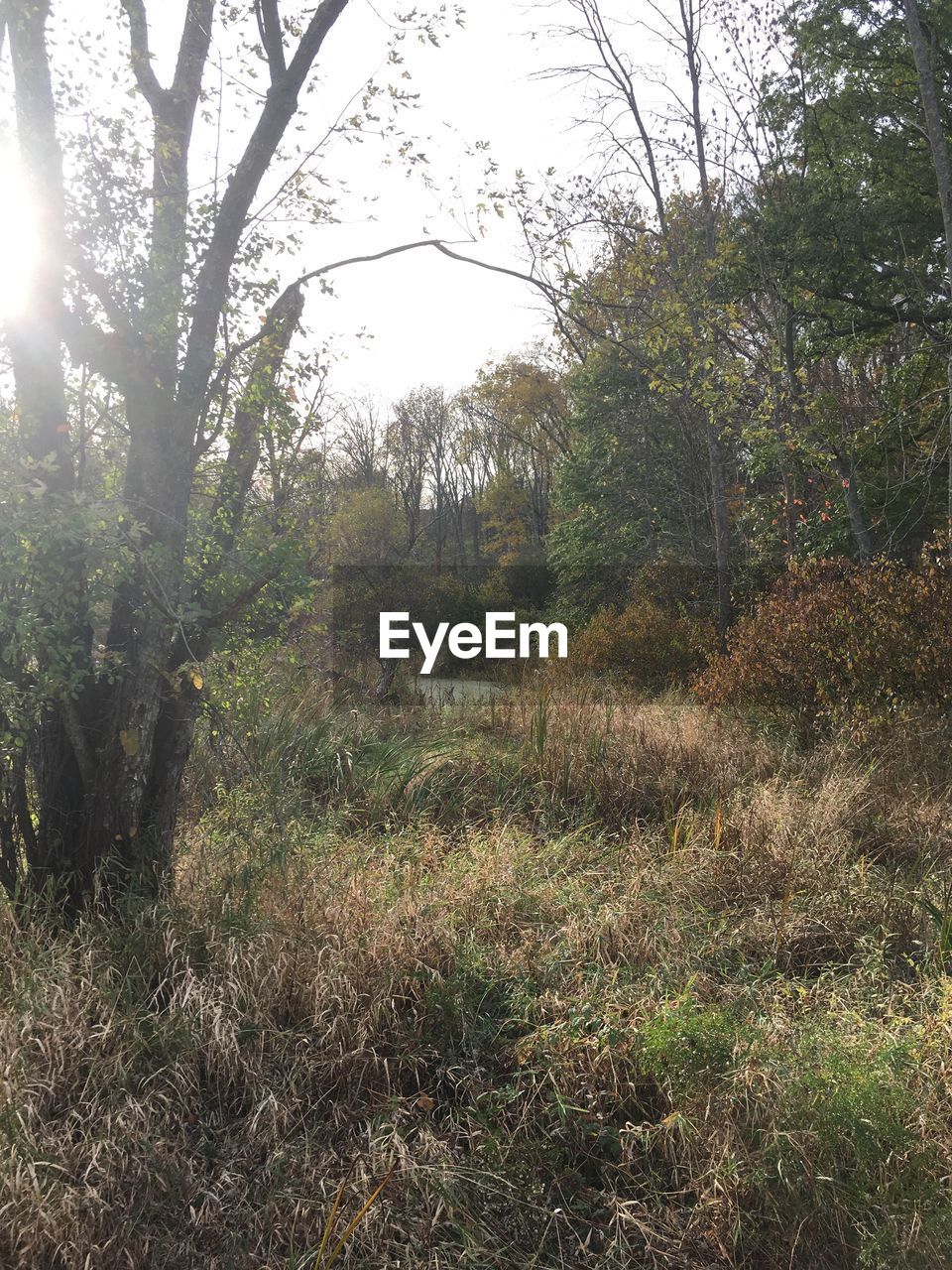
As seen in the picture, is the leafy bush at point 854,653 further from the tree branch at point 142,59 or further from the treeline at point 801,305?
the tree branch at point 142,59

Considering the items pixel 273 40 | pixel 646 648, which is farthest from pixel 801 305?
pixel 273 40

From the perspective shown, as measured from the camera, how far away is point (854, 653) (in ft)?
21.2

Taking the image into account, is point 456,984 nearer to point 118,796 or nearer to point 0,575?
point 118,796

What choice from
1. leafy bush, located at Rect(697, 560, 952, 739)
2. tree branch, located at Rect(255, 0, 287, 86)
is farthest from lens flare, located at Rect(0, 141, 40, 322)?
leafy bush, located at Rect(697, 560, 952, 739)

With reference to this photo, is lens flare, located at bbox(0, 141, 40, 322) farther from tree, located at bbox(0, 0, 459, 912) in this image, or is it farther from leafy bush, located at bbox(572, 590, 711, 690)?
leafy bush, located at bbox(572, 590, 711, 690)

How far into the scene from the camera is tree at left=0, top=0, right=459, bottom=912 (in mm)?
3328

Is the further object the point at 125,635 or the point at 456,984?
the point at 125,635

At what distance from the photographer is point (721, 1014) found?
3.00 m

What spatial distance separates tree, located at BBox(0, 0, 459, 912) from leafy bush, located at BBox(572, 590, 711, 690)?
7.82 metres

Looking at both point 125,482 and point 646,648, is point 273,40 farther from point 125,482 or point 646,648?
point 646,648

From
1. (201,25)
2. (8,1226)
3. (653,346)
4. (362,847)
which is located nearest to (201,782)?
(362,847)

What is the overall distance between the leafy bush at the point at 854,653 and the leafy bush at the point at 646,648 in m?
3.41

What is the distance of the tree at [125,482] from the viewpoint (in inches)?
131

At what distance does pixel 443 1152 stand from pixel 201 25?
4.71 metres
